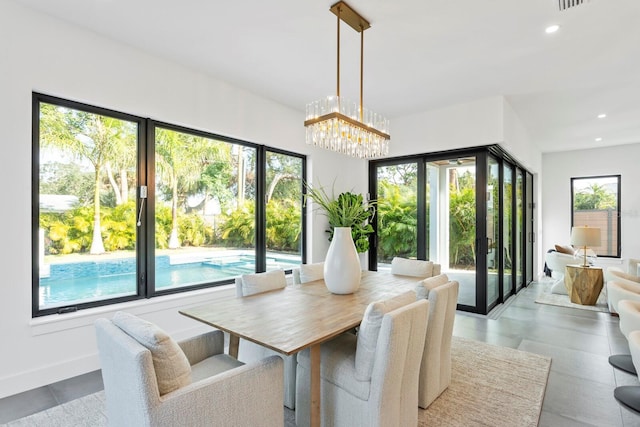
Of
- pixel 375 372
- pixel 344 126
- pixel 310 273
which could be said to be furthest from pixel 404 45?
pixel 375 372

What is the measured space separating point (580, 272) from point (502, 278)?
1.15 m

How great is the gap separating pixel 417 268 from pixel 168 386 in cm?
262

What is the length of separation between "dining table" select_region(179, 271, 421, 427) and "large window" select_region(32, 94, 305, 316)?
136cm

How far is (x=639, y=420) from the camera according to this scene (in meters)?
2.15

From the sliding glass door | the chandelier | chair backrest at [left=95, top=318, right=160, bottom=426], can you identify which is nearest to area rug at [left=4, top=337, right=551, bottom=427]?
chair backrest at [left=95, top=318, right=160, bottom=426]

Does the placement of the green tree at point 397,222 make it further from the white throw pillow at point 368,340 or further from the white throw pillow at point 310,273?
the white throw pillow at point 368,340

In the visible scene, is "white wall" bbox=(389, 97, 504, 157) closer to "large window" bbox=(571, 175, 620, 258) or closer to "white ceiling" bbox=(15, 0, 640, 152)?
"white ceiling" bbox=(15, 0, 640, 152)

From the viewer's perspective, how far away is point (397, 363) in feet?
5.62

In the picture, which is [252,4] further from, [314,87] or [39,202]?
[39,202]

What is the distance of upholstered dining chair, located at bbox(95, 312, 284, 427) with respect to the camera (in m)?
1.30

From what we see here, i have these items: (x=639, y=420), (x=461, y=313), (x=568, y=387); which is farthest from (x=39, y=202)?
(x=461, y=313)

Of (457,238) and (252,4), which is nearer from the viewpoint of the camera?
(252,4)

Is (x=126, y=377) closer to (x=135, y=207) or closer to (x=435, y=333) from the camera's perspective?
(x=435, y=333)

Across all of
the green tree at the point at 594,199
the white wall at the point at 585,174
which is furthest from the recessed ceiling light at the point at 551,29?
the green tree at the point at 594,199
